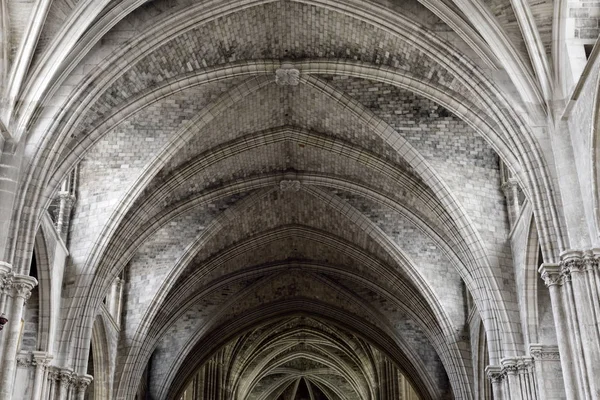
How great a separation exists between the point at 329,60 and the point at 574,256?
770 centimetres

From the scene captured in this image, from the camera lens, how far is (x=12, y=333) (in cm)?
1408

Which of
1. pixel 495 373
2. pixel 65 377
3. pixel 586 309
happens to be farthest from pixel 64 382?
pixel 586 309

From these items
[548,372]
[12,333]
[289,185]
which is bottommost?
[12,333]

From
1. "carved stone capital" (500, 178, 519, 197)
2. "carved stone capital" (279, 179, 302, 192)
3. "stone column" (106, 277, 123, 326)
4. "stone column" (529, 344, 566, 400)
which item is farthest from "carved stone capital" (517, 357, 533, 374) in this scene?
"stone column" (106, 277, 123, 326)

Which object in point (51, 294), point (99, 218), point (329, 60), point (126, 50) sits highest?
point (329, 60)

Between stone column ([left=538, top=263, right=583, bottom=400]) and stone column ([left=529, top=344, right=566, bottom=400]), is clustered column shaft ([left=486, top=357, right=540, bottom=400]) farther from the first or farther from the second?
stone column ([left=538, top=263, right=583, bottom=400])

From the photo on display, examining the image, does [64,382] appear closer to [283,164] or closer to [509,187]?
[283,164]

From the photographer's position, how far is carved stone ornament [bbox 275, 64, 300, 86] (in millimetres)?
19047

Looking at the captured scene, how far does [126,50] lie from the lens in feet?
54.3

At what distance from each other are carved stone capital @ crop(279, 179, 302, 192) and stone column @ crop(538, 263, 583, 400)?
34.8 ft

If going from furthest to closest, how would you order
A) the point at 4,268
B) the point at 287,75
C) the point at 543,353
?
the point at 287,75, the point at 543,353, the point at 4,268

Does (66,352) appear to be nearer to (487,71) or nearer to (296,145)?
(296,145)

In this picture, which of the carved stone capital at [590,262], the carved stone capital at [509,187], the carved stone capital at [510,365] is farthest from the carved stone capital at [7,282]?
the carved stone capital at [509,187]

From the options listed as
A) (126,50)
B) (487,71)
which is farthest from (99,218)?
(487,71)
